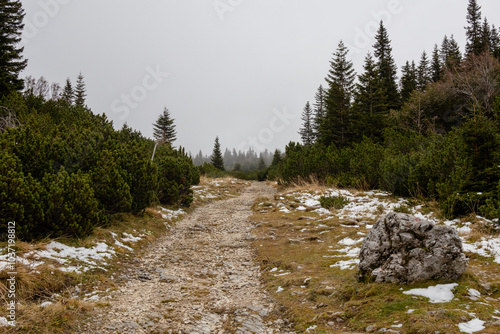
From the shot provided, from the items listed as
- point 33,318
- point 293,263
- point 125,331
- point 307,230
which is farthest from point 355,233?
point 33,318

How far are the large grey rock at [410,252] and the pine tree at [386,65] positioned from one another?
115 ft

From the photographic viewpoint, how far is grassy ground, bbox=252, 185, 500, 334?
2943 mm

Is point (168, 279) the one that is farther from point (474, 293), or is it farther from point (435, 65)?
point (435, 65)

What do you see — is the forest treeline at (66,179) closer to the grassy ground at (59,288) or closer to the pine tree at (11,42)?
the grassy ground at (59,288)

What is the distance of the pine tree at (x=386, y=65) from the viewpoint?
35594 millimetres

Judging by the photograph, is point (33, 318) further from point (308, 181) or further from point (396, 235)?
point (308, 181)

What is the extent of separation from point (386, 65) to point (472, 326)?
4192 cm

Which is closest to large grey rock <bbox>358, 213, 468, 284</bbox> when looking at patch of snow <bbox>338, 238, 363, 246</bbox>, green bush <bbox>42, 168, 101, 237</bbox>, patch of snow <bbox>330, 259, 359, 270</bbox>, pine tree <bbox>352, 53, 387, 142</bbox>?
patch of snow <bbox>330, 259, 359, 270</bbox>

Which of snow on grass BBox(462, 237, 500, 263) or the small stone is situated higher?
→ snow on grass BBox(462, 237, 500, 263)

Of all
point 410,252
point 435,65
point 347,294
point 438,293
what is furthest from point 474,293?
point 435,65

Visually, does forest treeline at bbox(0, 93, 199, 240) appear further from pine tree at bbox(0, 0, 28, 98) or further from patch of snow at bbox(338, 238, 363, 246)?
pine tree at bbox(0, 0, 28, 98)

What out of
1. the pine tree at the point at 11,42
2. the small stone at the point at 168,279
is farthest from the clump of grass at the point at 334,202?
the pine tree at the point at 11,42

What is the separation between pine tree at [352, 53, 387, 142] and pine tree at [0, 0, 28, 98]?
31.1m

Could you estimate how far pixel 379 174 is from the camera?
1358cm
